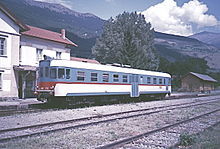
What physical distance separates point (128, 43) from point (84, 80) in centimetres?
2867

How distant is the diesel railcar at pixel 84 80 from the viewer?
15.1 meters

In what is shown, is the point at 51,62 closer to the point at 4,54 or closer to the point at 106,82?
the point at 106,82

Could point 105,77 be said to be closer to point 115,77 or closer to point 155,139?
point 115,77

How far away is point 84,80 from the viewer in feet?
53.8

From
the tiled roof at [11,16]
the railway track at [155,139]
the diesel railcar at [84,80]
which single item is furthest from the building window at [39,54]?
the railway track at [155,139]

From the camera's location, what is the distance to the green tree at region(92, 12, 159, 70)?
42938mm

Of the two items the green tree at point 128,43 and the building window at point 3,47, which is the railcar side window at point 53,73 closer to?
the building window at point 3,47

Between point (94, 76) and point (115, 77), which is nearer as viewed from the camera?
point (94, 76)

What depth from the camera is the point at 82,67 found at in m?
16.3

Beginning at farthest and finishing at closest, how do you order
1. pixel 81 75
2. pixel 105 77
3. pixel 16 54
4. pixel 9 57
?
1. pixel 16 54
2. pixel 9 57
3. pixel 105 77
4. pixel 81 75

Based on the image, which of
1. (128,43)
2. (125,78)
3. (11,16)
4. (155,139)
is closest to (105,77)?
(125,78)

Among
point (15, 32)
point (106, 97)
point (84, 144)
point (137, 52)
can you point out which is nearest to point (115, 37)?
point (137, 52)

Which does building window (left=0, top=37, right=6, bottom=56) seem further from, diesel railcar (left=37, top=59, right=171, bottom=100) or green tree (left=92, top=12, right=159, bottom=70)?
green tree (left=92, top=12, right=159, bottom=70)

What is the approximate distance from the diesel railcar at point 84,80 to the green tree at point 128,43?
2071 centimetres
